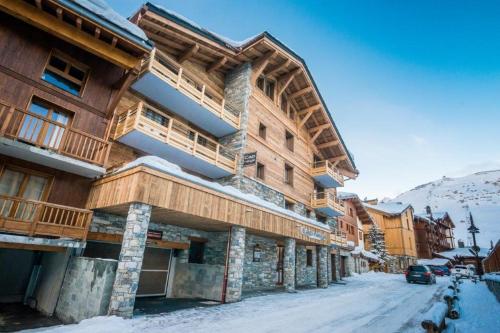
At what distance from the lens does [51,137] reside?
30.1 feet

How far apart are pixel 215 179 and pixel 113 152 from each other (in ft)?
20.0

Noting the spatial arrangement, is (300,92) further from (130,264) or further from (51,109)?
(130,264)

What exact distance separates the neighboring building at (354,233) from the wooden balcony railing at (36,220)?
26.1 meters

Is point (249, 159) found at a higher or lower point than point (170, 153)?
higher

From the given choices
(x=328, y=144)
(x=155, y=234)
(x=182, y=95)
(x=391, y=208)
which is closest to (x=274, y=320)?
(x=155, y=234)

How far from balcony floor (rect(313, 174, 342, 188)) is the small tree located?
64.2 feet

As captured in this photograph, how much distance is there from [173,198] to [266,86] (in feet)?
46.2

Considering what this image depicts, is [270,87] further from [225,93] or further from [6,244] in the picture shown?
[6,244]

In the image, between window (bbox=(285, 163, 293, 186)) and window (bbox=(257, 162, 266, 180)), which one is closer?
window (bbox=(257, 162, 266, 180))

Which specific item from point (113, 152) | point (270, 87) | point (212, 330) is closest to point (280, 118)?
point (270, 87)

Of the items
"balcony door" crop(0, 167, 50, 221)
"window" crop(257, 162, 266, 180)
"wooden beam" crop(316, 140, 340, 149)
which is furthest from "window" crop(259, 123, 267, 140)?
"balcony door" crop(0, 167, 50, 221)

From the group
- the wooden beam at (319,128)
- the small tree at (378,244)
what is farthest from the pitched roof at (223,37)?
the small tree at (378,244)

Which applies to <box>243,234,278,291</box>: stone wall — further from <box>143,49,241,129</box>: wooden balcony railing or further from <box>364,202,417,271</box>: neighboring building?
<box>364,202,417,271</box>: neighboring building

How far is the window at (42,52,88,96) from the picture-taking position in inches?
399
